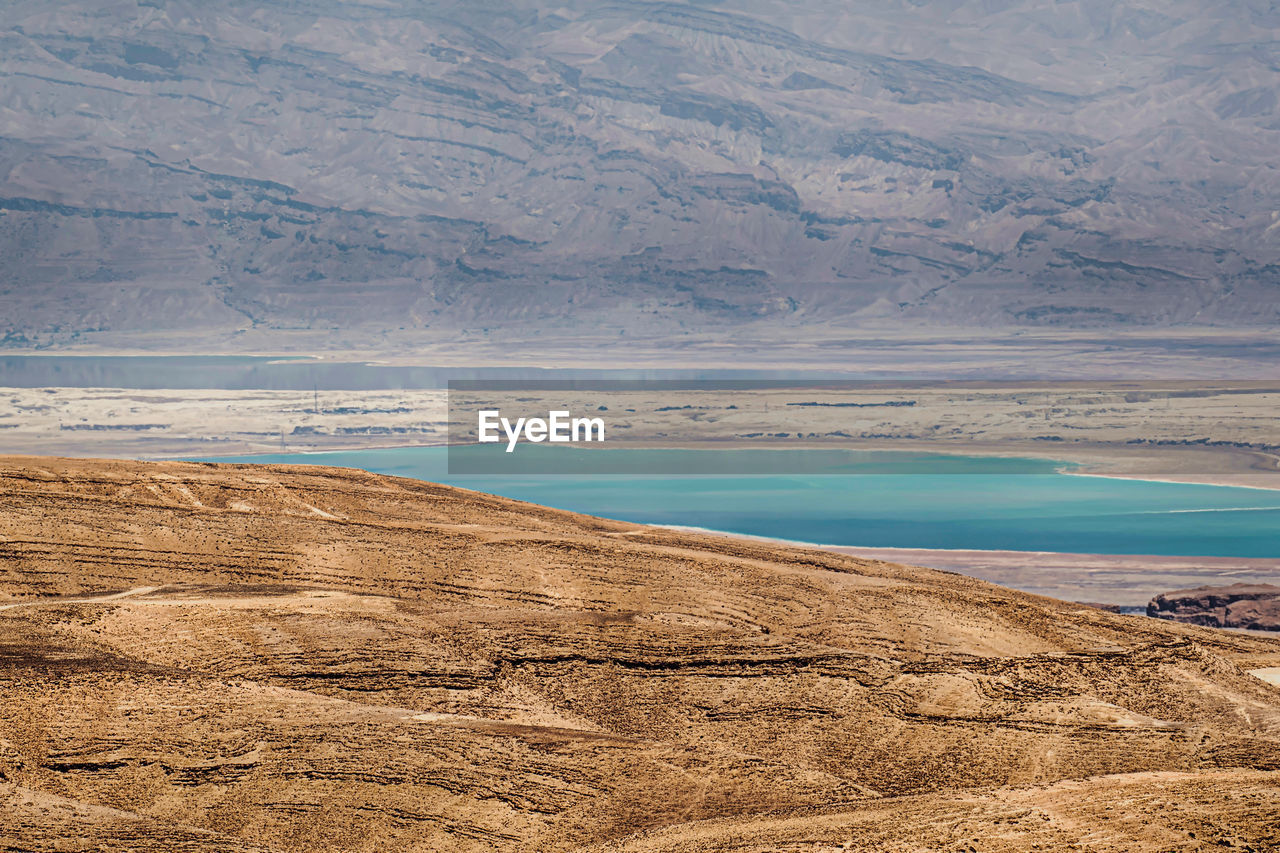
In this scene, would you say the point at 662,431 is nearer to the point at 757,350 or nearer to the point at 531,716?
the point at 757,350

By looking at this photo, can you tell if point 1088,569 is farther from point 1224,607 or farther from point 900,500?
point 900,500

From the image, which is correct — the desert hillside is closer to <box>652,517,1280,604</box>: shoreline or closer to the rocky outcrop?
the rocky outcrop

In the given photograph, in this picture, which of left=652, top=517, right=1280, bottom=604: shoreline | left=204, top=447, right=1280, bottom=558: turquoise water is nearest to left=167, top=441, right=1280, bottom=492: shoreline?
left=204, top=447, right=1280, bottom=558: turquoise water

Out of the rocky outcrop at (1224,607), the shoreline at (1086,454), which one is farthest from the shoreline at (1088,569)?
the shoreline at (1086,454)
